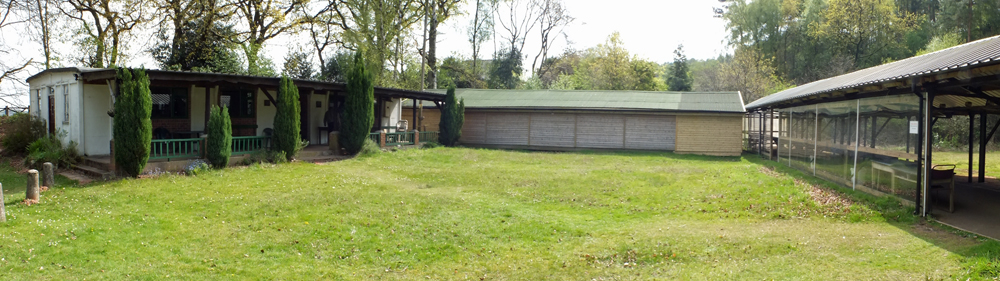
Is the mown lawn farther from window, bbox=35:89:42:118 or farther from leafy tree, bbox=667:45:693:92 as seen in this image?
leafy tree, bbox=667:45:693:92

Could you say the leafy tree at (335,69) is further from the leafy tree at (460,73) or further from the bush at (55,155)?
the bush at (55,155)

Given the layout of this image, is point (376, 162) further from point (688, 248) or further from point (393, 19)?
point (393, 19)

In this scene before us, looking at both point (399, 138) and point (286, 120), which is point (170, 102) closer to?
point (286, 120)

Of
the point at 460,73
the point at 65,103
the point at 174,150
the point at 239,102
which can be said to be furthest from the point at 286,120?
the point at 460,73

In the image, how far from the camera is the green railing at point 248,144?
46.0 feet

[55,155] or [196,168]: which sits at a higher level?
[55,155]

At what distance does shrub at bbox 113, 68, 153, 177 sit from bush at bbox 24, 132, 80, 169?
300 cm

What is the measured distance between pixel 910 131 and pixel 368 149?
13579 mm

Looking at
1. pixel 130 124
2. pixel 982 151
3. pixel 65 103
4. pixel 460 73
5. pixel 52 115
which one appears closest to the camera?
pixel 130 124

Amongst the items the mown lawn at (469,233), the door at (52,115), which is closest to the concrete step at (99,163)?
the mown lawn at (469,233)

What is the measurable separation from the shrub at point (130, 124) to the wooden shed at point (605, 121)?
1367cm

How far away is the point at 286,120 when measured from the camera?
47.2ft

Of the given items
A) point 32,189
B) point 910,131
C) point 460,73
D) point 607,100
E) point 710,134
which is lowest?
point 32,189

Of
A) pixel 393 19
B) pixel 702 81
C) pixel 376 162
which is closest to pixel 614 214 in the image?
pixel 376 162
